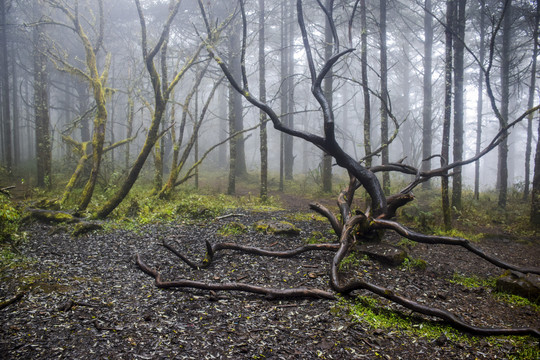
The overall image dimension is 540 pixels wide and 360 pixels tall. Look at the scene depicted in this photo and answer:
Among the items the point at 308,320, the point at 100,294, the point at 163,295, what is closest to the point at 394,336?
the point at 308,320

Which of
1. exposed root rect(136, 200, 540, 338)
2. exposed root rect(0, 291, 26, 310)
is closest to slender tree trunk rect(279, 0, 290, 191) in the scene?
exposed root rect(136, 200, 540, 338)

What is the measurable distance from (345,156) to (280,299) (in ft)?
8.64

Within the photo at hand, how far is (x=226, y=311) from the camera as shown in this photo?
11.2 feet

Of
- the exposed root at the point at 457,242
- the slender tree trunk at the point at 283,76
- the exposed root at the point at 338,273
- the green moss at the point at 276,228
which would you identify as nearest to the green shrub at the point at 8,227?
the exposed root at the point at 338,273

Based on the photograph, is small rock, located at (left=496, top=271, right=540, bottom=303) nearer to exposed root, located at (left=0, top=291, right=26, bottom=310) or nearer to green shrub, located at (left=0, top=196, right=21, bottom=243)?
exposed root, located at (left=0, top=291, right=26, bottom=310)

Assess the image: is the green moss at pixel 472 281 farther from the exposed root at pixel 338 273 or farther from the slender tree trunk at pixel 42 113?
the slender tree trunk at pixel 42 113

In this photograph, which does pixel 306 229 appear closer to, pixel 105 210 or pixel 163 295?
pixel 163 295

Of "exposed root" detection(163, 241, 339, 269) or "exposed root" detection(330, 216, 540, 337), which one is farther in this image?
"exposed root" detection(163, 241, 339, 269)

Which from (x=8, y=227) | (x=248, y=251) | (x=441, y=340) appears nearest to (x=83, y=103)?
(x=8, y=227)

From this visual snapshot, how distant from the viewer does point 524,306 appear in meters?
3.71

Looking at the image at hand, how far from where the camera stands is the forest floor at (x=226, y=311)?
2748 mm

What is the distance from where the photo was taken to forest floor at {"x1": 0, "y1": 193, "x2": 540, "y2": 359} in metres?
2.75

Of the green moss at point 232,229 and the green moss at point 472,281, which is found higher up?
the green moss at point 232,229

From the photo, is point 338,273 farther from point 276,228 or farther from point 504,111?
point 504,111
